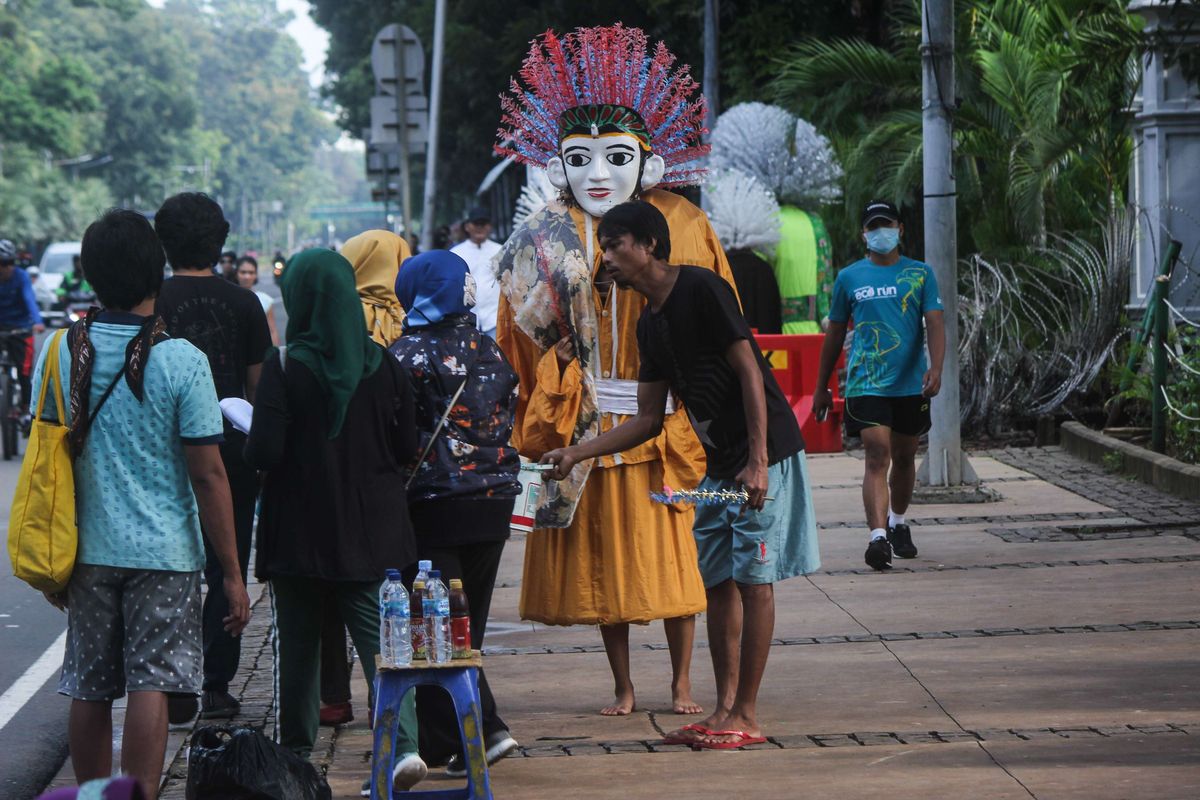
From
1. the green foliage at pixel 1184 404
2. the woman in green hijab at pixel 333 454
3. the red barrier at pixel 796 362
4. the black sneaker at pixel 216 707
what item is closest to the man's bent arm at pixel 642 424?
the woman in green hijab at pixel 333 454

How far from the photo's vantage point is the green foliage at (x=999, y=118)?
1571cm

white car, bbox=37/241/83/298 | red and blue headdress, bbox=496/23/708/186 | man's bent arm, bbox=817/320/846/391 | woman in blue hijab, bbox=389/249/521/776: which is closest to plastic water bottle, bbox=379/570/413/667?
woman in blue hijab, bbox=389/249/521/776

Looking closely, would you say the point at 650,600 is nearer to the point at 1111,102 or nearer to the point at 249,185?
the point at 1111,102

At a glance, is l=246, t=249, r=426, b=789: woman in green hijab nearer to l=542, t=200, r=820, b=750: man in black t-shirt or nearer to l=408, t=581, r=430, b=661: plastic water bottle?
l=408, t=581, r=430, b=661: plastic water bottle

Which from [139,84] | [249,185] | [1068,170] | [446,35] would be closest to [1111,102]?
[1068,170]

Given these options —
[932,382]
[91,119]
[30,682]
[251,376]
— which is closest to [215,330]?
[251,376]

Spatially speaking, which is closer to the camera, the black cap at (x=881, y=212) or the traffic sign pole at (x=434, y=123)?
the black cap at (x=881, y=212)

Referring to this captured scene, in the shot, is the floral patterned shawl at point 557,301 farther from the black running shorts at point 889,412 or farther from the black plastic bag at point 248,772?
the black running shorts at point 889,412

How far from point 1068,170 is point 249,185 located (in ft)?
598

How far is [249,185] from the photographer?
193 metres

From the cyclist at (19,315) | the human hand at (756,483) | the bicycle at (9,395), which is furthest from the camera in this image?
the cyclist at (19,315)

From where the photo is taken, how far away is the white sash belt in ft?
21.8

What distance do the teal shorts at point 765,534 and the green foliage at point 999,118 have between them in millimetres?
8479

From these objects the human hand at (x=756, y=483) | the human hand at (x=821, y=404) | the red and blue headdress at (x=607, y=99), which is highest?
the red and blue headdress at (x=607, y=99)
